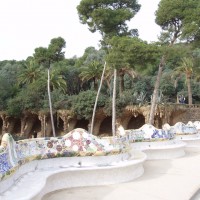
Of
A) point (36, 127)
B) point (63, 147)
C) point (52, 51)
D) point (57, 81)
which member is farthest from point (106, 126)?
point (63, 147)

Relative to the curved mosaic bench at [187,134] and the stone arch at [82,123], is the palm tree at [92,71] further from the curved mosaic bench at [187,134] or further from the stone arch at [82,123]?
the curved mosaic bench at [187,134]

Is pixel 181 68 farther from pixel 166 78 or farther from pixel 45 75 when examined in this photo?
pixel 45 75

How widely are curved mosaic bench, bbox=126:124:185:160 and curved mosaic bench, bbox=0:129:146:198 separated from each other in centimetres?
221

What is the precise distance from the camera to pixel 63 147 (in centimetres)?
679

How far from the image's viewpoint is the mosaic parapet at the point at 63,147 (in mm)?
5699

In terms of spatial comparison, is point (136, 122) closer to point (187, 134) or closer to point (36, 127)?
point (36, 127)

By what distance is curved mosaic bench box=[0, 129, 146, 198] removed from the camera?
590cm

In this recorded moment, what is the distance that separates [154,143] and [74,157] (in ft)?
12.7

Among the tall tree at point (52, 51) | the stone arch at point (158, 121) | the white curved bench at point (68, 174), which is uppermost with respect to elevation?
the tall tree at point (52, 51)

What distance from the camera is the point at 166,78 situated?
113ft

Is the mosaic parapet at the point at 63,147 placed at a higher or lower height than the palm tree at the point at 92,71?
lower

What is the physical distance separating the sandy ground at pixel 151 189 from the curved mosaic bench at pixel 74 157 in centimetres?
29

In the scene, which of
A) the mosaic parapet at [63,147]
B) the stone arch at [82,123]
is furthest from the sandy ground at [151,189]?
the stone arch at [82,123]

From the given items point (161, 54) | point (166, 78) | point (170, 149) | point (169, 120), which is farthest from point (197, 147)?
point (166, 78)
